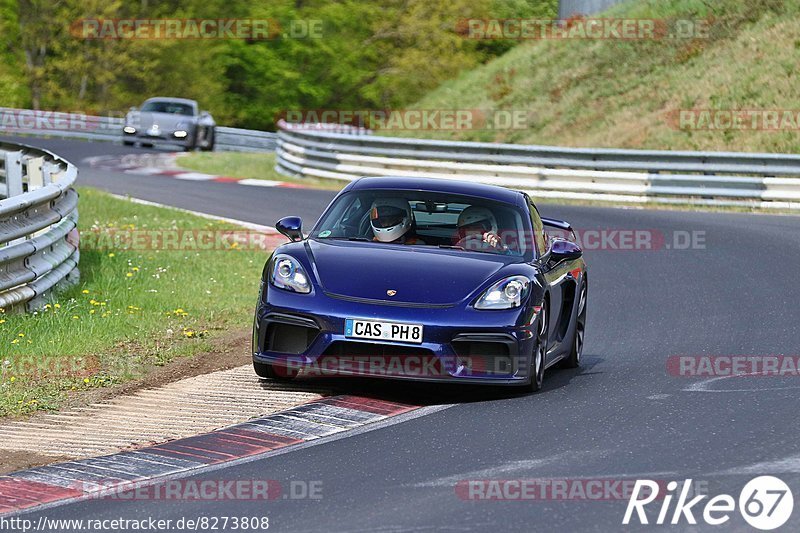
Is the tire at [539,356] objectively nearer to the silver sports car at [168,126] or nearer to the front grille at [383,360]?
the front grille at [383,360]

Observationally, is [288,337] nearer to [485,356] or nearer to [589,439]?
[485,356]

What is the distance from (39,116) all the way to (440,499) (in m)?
37.9

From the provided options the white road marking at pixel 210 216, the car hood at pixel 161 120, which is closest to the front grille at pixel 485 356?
the white road marking at pixel 210 216

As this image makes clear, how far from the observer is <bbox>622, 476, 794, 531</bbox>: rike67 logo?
541 cm

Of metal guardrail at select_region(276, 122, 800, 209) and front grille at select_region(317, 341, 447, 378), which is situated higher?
front grille at select_region(317, 341, 447, 378)

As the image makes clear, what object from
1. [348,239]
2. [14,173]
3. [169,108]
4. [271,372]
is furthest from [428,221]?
[169,108]

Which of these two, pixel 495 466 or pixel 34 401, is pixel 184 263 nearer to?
pixel 34 401

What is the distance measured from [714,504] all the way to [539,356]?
3.00 meters

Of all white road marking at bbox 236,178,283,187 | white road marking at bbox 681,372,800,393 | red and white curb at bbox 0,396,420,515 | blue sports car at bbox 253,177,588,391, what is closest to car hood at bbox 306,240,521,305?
blue sports car at bbox 253,177,588,391

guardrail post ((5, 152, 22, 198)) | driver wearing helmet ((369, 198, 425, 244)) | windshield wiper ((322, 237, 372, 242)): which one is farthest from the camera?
guardrail post ((5, 152, 22, 198))

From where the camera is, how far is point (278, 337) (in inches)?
329

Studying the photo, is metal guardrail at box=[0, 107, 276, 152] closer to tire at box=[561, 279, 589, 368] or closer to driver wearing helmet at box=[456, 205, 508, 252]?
tire at box=[561, 279, 589, 368]

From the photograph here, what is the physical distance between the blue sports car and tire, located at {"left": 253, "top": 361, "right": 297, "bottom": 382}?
0.4 inches

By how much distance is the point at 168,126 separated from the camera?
118 feet
